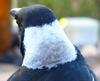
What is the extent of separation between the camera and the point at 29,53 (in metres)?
1.49

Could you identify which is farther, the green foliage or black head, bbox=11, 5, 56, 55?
the green foliage

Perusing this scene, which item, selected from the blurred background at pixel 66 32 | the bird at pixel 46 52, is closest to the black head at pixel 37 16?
the bird at pixel 46 52

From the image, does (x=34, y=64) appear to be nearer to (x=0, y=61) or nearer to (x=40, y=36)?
(x=40, y=36)

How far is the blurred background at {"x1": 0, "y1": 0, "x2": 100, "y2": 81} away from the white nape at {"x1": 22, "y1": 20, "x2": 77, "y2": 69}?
131 inches

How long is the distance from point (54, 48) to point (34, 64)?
0.24 ft

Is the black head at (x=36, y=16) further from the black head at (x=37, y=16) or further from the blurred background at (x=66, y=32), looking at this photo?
the blurred background at (x=66, y=32)

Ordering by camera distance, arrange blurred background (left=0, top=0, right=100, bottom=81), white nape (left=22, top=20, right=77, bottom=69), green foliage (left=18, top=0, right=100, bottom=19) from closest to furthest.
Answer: white nape (left=22, top=20, right=77, bottom=69) < blurred background (left=0, top=0, right=100, bottom=81) < green foliage (left=18, top=0, right=100, bottom=19)

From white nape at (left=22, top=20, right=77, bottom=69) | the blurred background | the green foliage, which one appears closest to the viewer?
white nape at (left=22, top=20, right=77, bottom=69)

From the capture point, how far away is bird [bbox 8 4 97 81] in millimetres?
1474

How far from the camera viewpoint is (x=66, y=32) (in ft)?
30.7

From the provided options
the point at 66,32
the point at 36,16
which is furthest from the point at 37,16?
the point at 66,32

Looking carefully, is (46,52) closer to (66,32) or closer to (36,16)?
(36,16)

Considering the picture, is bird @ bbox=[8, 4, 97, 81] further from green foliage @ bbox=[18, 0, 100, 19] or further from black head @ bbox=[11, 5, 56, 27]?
green foliage @ bbox=[18, 0, 100, 19]

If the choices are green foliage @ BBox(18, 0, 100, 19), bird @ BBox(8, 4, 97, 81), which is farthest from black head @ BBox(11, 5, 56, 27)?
green foliage @ BBox(18, 0, 100, 19)
